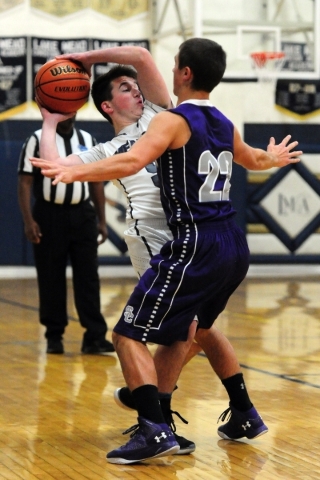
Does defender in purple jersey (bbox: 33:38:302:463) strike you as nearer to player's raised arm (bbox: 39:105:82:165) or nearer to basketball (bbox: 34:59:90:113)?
player's raised arm (bbox: 39:105:82:165)

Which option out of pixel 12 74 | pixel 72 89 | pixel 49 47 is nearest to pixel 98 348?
pixel 72 89

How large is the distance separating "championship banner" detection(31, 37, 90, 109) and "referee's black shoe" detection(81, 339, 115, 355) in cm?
709

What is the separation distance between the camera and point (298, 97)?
14.7 metres

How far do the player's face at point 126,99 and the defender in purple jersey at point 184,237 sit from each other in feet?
1.93

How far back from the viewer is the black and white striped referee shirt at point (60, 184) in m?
7.27

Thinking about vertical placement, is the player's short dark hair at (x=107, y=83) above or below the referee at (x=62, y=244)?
above

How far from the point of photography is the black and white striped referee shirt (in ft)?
23.9

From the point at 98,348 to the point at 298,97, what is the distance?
8.29 metres

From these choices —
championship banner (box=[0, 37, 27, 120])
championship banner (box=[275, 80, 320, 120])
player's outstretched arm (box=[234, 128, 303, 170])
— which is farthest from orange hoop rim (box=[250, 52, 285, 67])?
player's outstretched arm (box=[234, 128, 303, 170])

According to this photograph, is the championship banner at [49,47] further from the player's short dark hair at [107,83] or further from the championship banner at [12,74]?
the player's short dark hair at [107,83]

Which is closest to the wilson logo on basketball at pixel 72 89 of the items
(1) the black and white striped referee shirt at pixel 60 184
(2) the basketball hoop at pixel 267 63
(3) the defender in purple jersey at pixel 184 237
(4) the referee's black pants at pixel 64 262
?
(3) the defender in purple jersey at pixel 184 237

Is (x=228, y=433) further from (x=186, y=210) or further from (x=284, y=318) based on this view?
(x=284, y=318)

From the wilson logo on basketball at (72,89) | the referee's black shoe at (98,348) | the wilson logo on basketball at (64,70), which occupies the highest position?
the wilson logo on basketball at (64,70)

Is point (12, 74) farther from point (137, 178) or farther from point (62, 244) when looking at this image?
point (137, 178)
